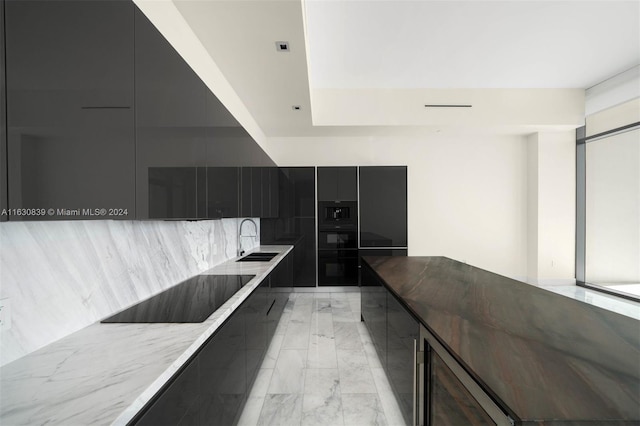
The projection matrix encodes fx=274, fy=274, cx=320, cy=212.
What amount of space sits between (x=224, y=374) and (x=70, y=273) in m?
0.87

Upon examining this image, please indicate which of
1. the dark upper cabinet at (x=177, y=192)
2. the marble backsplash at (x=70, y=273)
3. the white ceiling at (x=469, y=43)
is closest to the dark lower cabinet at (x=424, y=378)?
the dark upper cabinet at (x=177, y=192)

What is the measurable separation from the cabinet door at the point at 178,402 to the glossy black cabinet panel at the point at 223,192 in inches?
37.6

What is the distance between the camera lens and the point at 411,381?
63.2 inches

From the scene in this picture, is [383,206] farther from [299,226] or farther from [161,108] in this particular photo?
[161,108]

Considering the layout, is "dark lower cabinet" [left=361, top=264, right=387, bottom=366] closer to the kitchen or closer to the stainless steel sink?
the kitchen

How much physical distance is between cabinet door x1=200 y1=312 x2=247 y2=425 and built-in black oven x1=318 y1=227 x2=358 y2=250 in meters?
3.25

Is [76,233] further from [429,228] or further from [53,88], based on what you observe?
[429,228]

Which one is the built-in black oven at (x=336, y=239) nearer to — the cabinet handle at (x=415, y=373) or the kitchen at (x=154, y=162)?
the kitchen at (x=154, y=162)

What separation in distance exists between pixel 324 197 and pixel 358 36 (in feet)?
8.34

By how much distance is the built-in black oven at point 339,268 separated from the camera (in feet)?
16.3

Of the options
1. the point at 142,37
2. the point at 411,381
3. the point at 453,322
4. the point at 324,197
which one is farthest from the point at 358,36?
the point at 411,381

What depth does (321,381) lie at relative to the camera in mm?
2328

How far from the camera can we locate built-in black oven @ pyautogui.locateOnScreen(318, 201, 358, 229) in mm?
4984

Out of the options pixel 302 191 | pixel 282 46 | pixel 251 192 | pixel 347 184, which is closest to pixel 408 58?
pixel 347 184
